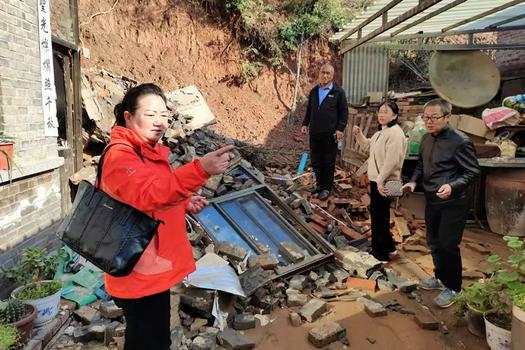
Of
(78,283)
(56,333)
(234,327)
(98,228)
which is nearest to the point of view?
(98,228)

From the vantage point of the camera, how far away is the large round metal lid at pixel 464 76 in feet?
28.5

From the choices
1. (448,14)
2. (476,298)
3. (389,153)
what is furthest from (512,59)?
(476,298)

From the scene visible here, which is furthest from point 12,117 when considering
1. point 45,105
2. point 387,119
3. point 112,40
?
point 112,40

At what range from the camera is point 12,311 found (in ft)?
10.2

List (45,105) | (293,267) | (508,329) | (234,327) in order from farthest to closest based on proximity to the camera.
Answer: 1. (45,105)
2. (293,267)
3. (234,327)
4. (508,329)

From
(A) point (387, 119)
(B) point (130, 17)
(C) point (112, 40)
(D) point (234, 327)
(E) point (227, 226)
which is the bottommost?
(D) point (234, 327)

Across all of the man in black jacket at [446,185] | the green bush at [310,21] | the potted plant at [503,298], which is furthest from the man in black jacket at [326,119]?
the green bush at [310,21]

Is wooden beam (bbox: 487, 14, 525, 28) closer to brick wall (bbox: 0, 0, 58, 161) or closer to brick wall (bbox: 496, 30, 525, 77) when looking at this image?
brick wall (bbox: 496, 30, 525, 77)

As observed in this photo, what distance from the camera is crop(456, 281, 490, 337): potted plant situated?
341cm

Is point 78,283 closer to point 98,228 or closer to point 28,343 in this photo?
point 28,343

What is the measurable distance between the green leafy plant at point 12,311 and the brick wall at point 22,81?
5.97 feet

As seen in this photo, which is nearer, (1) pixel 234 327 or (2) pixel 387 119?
(1) pixel 234 327

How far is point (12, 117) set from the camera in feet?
14.1

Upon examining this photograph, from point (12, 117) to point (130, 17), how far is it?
1033cm
